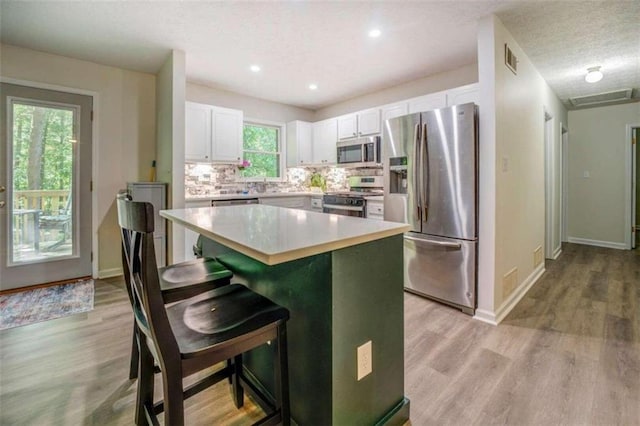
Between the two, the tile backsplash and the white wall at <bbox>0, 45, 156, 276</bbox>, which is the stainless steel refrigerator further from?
the white wall at <bbox>0, 45, 156, 276</bbox>

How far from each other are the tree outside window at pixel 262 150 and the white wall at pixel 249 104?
18 cm

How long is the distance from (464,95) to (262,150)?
3.17 m

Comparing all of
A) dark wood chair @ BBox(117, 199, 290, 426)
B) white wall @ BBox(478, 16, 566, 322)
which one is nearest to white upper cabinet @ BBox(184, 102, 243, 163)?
dark wood chair @ BBox(117, 199, 290, 426)

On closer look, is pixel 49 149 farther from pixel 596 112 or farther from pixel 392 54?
pixel 596 112

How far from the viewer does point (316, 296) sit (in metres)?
1.17

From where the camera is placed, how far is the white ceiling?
236cm

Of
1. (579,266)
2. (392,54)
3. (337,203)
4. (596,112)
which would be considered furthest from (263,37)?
(596,112)

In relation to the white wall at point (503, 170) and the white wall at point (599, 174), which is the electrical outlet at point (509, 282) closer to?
the white wall at point (503, 170)

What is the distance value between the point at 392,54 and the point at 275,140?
2.63 meters

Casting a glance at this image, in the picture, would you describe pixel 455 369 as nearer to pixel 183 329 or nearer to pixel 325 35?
pixel 183 329

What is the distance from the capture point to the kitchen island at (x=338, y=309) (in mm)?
1116

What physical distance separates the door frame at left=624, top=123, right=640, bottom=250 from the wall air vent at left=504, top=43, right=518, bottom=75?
364cm

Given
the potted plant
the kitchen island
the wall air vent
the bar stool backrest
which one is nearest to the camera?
the bar stool backrest

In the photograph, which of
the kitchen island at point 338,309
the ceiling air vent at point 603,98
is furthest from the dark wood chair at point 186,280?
the ceiling air vent at point 603,98
